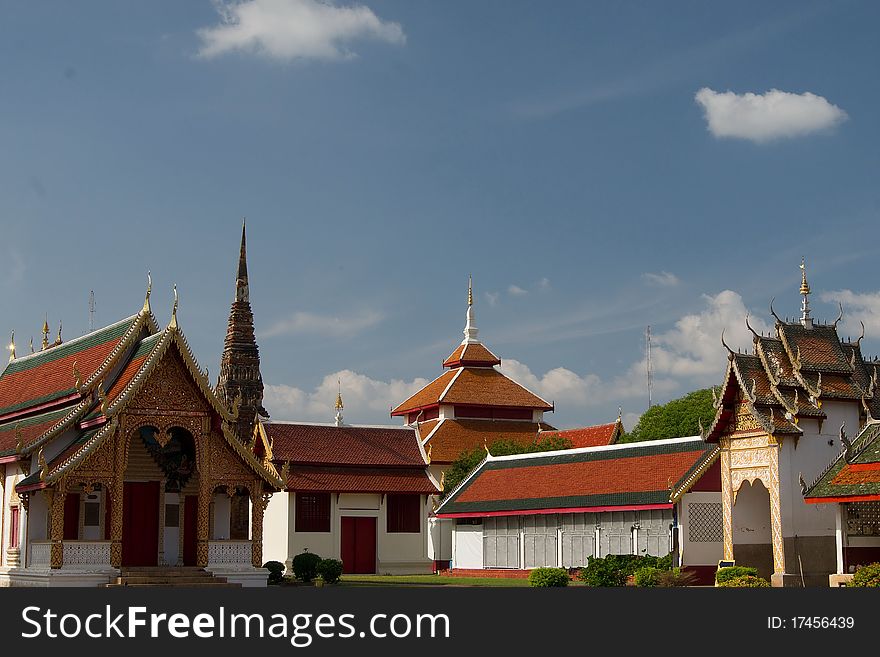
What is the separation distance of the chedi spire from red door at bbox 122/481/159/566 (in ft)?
112

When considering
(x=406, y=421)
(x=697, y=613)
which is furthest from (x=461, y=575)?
(x=697, y=613)

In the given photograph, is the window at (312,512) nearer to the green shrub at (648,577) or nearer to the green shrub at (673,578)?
the green shrub at (648,577)

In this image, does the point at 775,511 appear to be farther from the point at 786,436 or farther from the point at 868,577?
the point at 868,577

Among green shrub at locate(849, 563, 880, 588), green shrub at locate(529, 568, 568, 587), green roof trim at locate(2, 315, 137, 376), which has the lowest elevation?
green shrub at locate(529, 568, 568, 587)

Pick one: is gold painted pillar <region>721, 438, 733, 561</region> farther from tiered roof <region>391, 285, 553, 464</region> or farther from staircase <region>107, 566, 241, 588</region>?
tiered roof <region>391, 285, 553, 464</region>

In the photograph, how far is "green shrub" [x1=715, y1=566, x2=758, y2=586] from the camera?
31.4m

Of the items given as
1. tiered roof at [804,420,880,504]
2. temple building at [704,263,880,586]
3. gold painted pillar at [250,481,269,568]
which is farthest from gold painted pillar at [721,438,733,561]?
gold painted pillar at [250,481,269,568]

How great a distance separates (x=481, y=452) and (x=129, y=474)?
78.9 ft

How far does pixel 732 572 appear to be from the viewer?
31750 mm

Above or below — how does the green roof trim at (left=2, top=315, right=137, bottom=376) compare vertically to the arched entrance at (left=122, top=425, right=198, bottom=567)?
above

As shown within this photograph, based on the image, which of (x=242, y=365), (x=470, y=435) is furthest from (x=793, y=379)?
(x=242, y=365)

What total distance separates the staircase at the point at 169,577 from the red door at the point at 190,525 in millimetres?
1460

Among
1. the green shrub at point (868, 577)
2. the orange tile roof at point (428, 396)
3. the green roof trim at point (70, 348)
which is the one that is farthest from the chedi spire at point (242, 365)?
the green shrub at point (868, 577)

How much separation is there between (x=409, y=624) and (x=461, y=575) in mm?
28856
